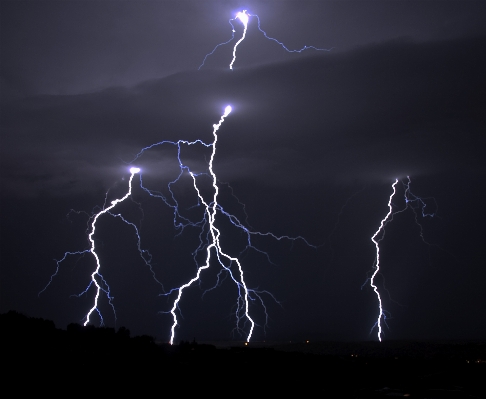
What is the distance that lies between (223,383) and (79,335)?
24733 millimetres

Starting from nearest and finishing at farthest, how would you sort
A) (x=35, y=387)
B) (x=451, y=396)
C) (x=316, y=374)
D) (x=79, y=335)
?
(x=35, y=387)
(x=451, y=396)
(x=316, y=374)
(x=79, y=335)

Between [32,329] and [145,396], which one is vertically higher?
[32,329]

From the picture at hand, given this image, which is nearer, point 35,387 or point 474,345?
point 35,387

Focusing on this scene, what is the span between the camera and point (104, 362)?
96.6ft

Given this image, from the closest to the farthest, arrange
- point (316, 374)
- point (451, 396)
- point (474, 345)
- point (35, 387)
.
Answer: point (35, 387)
point (451, 396)
point (316, 374)
point (474, 345)

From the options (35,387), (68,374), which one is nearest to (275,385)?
(68,374)

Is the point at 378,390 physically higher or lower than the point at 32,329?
lower

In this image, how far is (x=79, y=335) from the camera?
152 feet

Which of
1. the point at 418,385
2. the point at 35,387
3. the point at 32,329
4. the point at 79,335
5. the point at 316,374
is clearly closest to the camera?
the point at 35,387

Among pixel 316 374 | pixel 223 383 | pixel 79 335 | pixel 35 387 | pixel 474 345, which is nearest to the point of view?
pixel 35 387

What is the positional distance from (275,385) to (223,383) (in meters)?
2.47

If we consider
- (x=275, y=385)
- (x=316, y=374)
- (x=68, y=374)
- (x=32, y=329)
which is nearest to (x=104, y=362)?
(x=68, y=374)

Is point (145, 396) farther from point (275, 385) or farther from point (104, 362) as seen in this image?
point (104, 362)

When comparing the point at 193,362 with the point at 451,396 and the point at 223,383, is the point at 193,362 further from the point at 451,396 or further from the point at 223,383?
the point at 451,396
